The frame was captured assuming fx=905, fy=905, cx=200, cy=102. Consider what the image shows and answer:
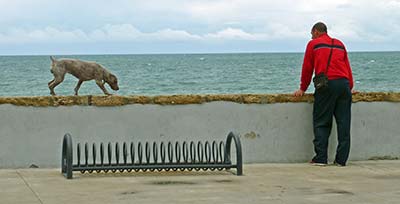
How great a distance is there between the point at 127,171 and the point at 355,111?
2897mm

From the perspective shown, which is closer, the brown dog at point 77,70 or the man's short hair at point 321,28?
the brown dog at point 77,70

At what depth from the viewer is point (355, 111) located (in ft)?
35.6

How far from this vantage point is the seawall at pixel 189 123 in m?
10.2

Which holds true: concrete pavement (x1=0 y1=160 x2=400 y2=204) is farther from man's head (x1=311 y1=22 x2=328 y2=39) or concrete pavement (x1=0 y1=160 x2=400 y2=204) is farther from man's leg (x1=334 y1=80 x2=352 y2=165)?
man's head (x1=311 y1=22 x2=328 y2=39)

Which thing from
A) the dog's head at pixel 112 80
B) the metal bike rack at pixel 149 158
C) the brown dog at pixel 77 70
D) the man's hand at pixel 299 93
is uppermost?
the brown dog at pixel 77 70

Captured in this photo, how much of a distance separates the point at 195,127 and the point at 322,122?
1478mm

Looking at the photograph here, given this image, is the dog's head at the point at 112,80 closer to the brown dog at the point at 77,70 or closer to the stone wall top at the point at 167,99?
the brown dog at the point at 77,70

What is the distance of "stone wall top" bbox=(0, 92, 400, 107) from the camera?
10.2m

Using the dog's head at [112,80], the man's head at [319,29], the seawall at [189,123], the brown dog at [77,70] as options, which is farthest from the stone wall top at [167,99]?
the man's head at [319,29]

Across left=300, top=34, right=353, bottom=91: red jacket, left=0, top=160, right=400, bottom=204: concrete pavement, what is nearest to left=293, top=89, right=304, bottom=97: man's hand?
left=300, top=34, right=353, bottom=91: red jacket

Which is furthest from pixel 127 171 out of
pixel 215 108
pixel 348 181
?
pixel 348 181

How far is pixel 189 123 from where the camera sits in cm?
1054

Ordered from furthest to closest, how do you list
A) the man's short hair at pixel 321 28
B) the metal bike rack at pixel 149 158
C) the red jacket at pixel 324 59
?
the man's short hair at pixel 321 28, the red jacket at pixel 324 59, the metal bike rack at pixel 149 158

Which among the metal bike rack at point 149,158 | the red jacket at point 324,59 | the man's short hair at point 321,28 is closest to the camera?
the metal bike rack at point 149,158
